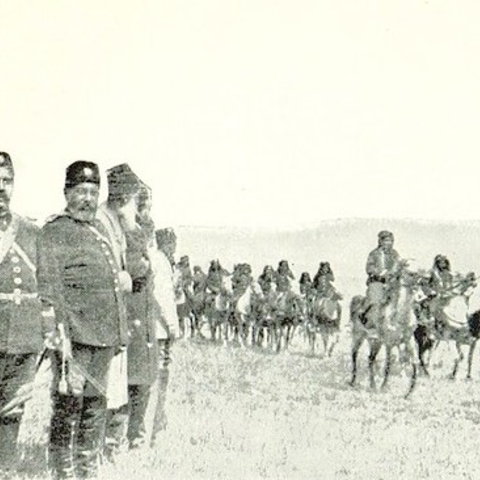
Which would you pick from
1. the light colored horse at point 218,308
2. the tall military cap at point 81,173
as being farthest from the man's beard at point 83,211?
the light colored horse at point 218,308

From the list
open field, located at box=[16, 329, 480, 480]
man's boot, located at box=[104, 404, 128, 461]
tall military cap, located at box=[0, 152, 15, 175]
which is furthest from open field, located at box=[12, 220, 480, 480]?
tall military cap, located at box=[0, 152, 15, 175]

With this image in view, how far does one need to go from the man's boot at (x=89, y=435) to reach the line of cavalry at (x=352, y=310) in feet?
27.0

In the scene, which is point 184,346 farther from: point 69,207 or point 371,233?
point 371,233

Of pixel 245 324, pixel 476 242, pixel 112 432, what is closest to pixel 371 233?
pixel 476 242

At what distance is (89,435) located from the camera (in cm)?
649

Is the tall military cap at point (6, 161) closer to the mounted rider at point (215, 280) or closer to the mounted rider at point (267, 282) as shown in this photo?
the mounted rider at point (267, 282)

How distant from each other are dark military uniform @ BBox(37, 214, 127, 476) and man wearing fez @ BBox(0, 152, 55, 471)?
10.0 inches

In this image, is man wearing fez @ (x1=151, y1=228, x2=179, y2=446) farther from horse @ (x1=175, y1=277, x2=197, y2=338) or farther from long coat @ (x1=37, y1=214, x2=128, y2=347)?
horse @ (x1=175, y1=277, x2=197, y2=338)

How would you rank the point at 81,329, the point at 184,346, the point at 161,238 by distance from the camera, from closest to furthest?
1. the point at 81,329
2. the point at 161,238
3. the point at 184,346

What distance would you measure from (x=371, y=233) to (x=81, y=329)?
260ft

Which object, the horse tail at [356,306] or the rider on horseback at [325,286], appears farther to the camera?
the rider on horseback at [325,286]

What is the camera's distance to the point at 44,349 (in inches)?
260

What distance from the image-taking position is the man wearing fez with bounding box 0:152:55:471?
6.40 m

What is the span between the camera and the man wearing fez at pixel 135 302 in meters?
7.37
